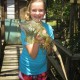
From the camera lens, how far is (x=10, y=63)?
7.75m

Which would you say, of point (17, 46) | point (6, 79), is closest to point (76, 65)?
point (6, 79)

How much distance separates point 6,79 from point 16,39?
2300mm

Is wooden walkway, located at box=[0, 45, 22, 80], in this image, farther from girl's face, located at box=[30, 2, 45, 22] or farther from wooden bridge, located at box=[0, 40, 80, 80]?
girl's face, located at box=[30, 2, 45, 22]

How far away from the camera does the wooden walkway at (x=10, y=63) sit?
697 centimetres

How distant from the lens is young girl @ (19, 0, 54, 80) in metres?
2.56

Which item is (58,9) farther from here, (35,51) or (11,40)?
(35,51)

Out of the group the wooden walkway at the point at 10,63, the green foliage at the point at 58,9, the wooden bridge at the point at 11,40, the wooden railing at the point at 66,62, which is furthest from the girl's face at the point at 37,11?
the wooden walkway at the point at 10,63

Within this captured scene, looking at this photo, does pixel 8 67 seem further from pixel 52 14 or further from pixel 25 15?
pixel 25 15

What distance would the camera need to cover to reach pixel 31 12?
2.69m

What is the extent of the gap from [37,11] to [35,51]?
33cm

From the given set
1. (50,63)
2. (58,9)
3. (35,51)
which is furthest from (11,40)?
(35,51)

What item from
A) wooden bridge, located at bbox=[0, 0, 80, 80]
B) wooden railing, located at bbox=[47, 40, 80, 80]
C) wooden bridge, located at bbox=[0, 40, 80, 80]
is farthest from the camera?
wooden bridge, located at bbox=[0, 0, 80, 80]

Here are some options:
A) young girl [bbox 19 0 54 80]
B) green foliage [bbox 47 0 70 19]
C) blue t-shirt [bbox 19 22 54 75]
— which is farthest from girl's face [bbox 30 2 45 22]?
green foliage [bbox 47 0 70 19]

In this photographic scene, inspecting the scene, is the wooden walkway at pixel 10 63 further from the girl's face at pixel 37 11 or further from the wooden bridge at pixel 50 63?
the girl's face at pixel 37 11
